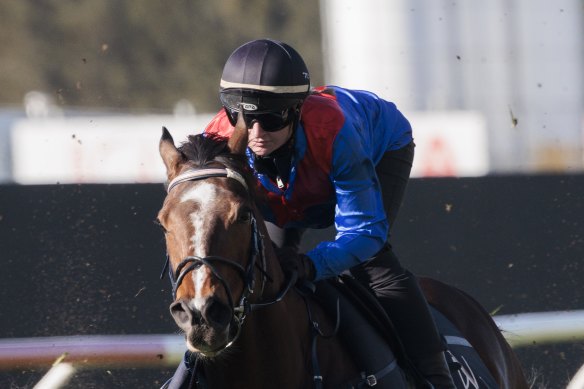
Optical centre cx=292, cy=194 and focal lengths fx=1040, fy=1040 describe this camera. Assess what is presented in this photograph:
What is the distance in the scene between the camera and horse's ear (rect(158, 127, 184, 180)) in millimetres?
2952

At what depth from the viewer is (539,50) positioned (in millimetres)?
7754

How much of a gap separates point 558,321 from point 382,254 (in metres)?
2.01

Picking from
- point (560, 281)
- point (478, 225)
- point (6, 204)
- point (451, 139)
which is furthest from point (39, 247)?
point (451, 139)

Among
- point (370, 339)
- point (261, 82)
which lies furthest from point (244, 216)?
point (370, 339)

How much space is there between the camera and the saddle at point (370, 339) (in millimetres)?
3289

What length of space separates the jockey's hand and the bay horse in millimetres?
35

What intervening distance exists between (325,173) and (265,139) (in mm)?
244

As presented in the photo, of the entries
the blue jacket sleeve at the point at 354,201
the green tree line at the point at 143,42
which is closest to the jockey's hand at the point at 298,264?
the blue jacket sleeve at the point at 354,201

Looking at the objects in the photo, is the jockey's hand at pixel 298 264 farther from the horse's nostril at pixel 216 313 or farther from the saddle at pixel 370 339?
the horse's nostril at pixel 216 313

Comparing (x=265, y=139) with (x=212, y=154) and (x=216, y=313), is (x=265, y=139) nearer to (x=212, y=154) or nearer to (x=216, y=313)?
(x=212, y=154)

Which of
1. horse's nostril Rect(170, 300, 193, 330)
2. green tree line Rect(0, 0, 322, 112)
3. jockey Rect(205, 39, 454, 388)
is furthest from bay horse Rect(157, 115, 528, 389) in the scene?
green tree line Rect(0, 0, 322, 112)

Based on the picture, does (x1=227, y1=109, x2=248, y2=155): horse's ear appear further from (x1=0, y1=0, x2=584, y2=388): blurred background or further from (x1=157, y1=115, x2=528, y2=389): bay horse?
(x1=0, y1=0, x2=584, y2=388): blurred background

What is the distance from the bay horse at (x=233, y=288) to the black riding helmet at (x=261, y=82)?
194 millimetres

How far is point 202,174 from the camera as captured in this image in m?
2.82
